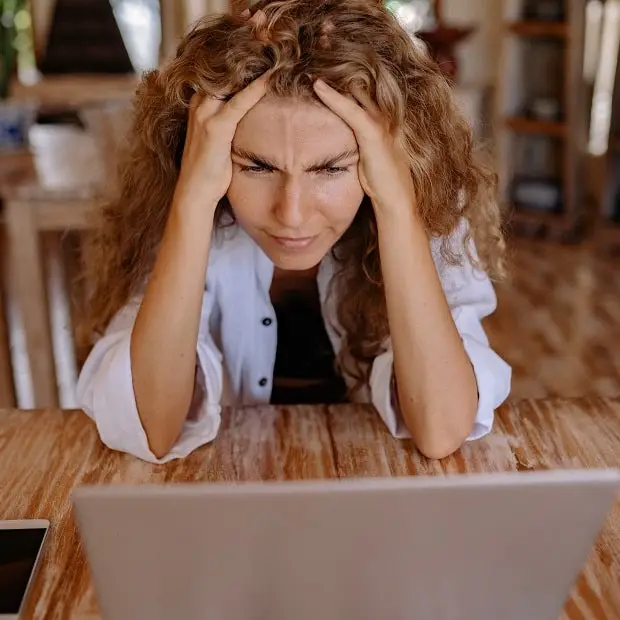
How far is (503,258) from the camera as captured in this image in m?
1.25

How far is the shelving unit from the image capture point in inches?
168

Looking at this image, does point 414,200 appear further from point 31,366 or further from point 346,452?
point 31,366

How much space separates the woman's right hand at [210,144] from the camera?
0.92 meters

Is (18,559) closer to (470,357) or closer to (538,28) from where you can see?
(470,357)

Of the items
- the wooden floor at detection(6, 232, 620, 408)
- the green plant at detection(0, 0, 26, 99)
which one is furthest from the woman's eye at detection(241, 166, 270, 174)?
the green plant at detection(0, 0, 26, 99)

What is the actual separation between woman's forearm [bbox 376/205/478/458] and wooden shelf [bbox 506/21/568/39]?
3.62m

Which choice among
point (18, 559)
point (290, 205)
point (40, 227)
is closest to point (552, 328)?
point (40, 227)

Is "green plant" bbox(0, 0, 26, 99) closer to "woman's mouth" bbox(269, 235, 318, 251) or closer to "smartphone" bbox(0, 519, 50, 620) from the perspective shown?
"woman's mouth" bbox(269, 235, 318, 251)

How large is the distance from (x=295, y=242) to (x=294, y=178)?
0.10 meters

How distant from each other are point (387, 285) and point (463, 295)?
0.18 metres

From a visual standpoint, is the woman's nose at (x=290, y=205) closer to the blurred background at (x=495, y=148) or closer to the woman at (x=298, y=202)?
the woman at (x=298, y=202)

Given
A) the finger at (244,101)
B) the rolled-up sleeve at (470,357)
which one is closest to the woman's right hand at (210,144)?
the finger at (244,101)

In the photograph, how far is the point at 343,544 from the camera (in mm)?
568

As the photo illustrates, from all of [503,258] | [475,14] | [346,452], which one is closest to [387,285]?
[346,452]
